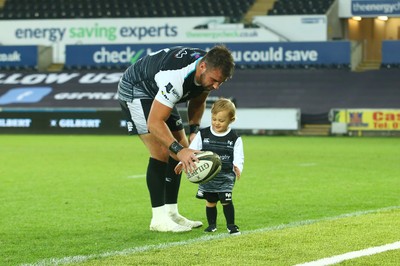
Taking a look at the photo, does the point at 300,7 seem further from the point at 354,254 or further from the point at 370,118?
the point at 354,254

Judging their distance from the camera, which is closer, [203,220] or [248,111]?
[203,220]

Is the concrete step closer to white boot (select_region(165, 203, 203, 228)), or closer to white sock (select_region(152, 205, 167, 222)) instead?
→ white boot (select_region(165, 203, 203, 228))

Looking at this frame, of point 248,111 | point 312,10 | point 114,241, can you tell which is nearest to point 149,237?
point 114,241

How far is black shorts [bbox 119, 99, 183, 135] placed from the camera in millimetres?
8953

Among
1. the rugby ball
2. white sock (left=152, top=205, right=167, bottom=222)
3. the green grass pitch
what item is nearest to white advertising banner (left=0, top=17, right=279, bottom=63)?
the green grass pitch

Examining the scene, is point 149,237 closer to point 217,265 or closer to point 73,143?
point 217,265

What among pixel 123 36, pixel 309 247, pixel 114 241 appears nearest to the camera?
pixel 309 247

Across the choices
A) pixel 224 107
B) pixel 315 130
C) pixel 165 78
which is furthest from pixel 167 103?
pixel 315 130

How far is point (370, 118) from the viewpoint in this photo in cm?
3372

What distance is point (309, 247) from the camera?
737cm

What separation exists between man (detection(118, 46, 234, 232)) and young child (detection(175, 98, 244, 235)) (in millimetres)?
236

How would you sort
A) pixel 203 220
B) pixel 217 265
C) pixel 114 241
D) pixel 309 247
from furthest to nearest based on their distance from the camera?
1. pixel 203 220
2. pixel 114 241
3. pixel 309 247
4. pixel 217 265

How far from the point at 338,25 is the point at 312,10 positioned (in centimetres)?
171

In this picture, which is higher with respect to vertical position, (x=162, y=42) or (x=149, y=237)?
(x=162, y=42)
